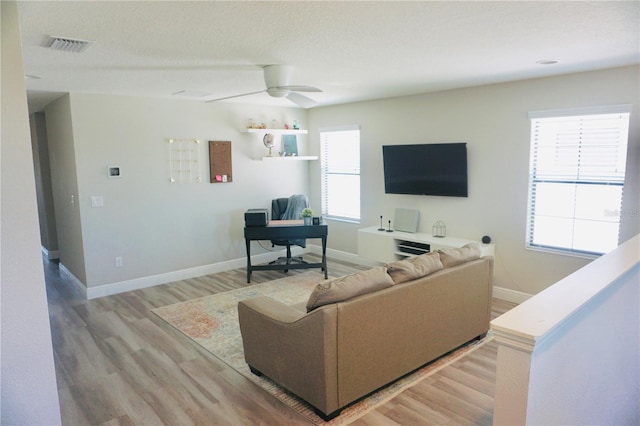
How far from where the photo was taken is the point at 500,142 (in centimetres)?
464

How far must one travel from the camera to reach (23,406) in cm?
190

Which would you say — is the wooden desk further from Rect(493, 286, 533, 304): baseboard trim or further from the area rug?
Rect(493, 286, 533, 304): baseboard trim

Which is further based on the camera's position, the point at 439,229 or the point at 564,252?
the point at 439,229

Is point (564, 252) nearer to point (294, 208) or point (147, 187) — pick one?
point (294, 208)

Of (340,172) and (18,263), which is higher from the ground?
(340,172)

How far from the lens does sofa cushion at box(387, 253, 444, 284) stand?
2914mm

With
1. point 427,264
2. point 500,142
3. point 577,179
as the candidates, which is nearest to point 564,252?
point 577,179

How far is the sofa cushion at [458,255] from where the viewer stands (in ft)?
10.8

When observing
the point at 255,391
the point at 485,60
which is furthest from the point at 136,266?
the point at 485,60

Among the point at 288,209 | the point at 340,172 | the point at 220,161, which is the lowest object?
the point at 288,209

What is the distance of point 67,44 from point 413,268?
2826 millimetres

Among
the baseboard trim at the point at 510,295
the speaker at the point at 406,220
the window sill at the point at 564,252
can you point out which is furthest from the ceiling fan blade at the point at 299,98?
the baseboard trim at the point at 510,295

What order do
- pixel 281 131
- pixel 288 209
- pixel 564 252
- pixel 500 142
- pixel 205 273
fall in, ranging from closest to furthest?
1. pixel 564 252
2. pixel 500 142
3. pixel 205 273
4. pixel 288 209
5. pixel 281 131

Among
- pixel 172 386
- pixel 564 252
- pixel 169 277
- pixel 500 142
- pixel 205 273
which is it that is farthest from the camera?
pixel 205 273
